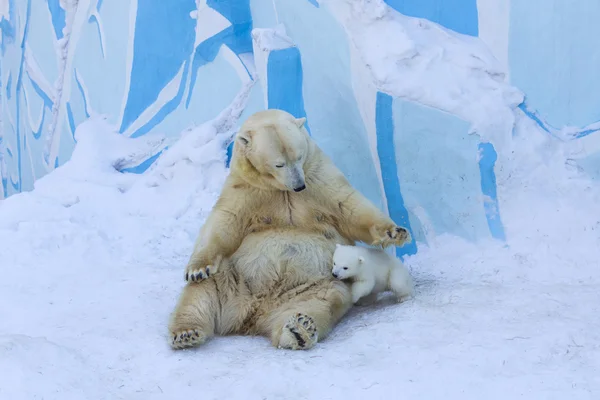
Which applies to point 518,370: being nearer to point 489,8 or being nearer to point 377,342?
point 377,342

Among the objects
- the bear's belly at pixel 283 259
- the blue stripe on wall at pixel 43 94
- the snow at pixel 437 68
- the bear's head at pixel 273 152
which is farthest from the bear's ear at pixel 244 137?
the blue stripe on wall at pixel 43 94

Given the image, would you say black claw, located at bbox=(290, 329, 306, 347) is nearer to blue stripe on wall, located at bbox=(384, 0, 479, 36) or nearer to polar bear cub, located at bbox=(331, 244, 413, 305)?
polar bear cub, located at bbox=(331, 244, 413, 305)

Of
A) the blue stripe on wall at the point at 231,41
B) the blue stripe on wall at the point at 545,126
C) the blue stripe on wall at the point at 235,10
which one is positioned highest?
the blue stripe on wall at the point at 235,10

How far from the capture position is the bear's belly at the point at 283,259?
3.56 meters

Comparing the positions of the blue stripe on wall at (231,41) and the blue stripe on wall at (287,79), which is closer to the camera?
the blue stripe on wall at (287,79)

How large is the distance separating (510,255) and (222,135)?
2.41 meters

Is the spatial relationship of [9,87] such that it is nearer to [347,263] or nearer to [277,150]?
[277,150]

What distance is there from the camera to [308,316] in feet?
10.3

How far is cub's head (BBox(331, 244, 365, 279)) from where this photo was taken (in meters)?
3.43

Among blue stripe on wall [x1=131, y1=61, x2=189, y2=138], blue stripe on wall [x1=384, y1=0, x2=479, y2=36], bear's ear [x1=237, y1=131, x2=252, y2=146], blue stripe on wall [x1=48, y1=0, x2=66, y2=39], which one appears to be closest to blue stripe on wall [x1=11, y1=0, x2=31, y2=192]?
blue stripe on wall [x1=48, y1=0, x2=66, y2=39]

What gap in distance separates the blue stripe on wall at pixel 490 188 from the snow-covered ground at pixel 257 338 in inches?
2.2

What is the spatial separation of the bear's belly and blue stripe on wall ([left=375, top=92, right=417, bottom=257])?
0.89 meters

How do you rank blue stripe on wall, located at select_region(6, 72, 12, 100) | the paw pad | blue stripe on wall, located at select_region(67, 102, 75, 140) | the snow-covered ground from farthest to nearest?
blue stripe on wall, located at select_region(6, 72, 12, 100) < blue stripe on wall, located at select_region(67, 102, 75, 140) < the paw pad < the snow-covered ground

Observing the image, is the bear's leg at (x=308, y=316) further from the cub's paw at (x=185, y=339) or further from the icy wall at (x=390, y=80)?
the icy wall at (x=390, y=80)
